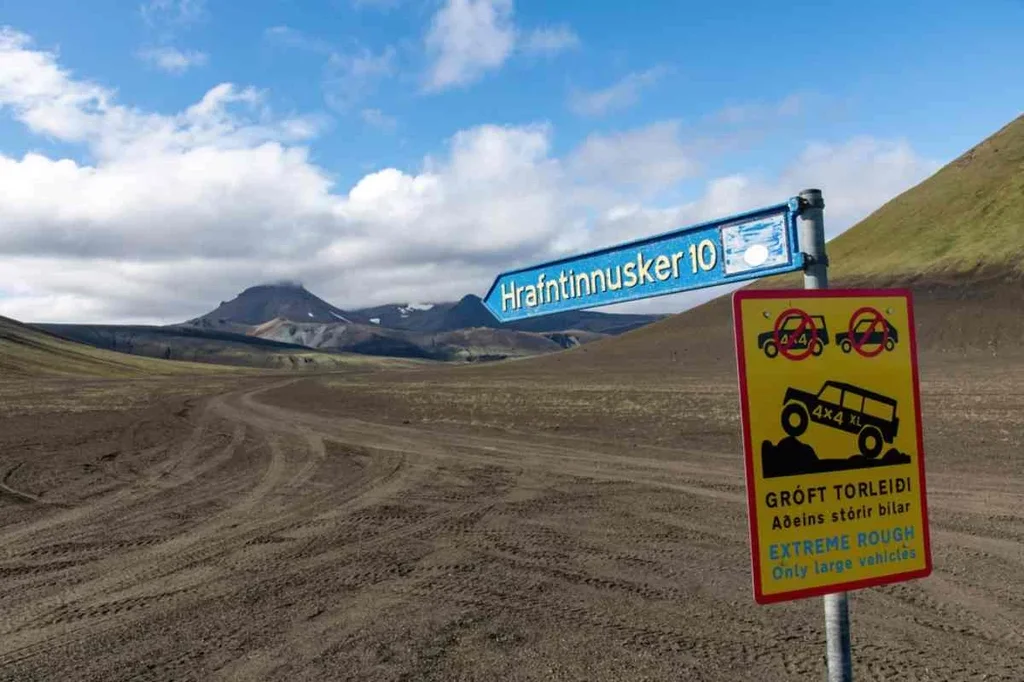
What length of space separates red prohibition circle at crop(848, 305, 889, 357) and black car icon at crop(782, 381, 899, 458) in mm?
146

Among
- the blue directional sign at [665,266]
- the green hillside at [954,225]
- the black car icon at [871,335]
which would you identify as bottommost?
the black car icon at [871,335]

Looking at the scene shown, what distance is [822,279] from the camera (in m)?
2.64

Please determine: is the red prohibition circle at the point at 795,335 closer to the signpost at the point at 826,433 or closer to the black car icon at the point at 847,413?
the signpost at the point at 826,433

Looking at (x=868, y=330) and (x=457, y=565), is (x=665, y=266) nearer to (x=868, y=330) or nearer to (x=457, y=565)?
(x=868, y=330)

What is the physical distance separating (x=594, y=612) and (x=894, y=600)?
10.2 ft

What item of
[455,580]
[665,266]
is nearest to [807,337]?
[665,266]

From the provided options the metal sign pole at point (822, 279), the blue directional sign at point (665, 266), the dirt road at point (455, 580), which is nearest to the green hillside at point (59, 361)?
the dirt road at point (455, 580)

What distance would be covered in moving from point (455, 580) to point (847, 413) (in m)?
6.74

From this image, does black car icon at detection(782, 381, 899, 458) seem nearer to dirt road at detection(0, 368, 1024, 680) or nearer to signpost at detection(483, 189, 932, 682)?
signpost at detection(483, 189, 932, 682)

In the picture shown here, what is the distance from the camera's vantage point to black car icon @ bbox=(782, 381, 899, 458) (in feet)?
8.16

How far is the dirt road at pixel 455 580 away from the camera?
6164 mm

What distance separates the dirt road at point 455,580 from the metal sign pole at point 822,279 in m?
3.35

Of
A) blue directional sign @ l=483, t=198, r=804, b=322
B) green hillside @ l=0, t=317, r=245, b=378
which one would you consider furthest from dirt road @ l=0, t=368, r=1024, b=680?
green hillside @ l=0, t=317, r=245, b=378

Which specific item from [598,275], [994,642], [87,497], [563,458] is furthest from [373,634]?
[563,458]
